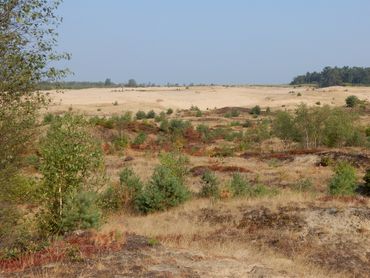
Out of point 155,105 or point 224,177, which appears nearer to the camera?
point 224,177

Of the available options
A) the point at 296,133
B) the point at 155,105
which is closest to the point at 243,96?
the point at 155,105

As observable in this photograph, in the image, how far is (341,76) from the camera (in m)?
169

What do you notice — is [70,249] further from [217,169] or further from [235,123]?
[235,123]

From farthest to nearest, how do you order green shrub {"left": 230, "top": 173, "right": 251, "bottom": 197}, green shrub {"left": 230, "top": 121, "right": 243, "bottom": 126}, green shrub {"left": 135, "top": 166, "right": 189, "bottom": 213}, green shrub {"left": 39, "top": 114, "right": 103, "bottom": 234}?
green shrub {"left": 230, "top": 121, "right": 243, "bottom": 126}
green shrub {"left": 230, "top": 173, "right": 251, "bottom": 197}
green shrub {"left": 135, "top": 166, "right": 189, "bottom": 213}
green shrub {"left": 39, "top": 114, "right": 103, "bottom": 234}

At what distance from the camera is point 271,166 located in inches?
1334

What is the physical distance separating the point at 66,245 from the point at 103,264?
1.68 m

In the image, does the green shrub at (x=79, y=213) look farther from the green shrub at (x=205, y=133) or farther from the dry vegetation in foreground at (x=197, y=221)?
the green shrub at (x=205, y=133)

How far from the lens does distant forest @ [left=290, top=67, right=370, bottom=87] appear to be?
161625 millimetres

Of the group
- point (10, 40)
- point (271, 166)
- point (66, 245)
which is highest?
point (10, 40)

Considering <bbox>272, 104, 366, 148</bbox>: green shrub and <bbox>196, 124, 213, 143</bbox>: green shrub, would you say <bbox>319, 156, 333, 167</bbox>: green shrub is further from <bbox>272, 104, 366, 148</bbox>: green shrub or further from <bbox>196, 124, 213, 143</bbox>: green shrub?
<bbox>196, 124, 213, 143</bbox>: green shrub

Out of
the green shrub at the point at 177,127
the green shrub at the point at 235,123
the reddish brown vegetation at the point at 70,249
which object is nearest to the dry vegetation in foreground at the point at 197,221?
the reddish brown vegetation at the point at 70,249

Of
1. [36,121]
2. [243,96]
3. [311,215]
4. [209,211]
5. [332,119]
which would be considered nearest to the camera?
[36,121]

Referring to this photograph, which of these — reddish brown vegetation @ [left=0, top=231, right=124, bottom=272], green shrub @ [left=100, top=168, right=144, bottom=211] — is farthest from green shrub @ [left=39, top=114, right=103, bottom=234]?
green shrub @ [left=100, top=168, right=144, bottom=211]

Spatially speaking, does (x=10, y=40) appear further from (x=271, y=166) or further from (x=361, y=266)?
(x=271, y=166)
